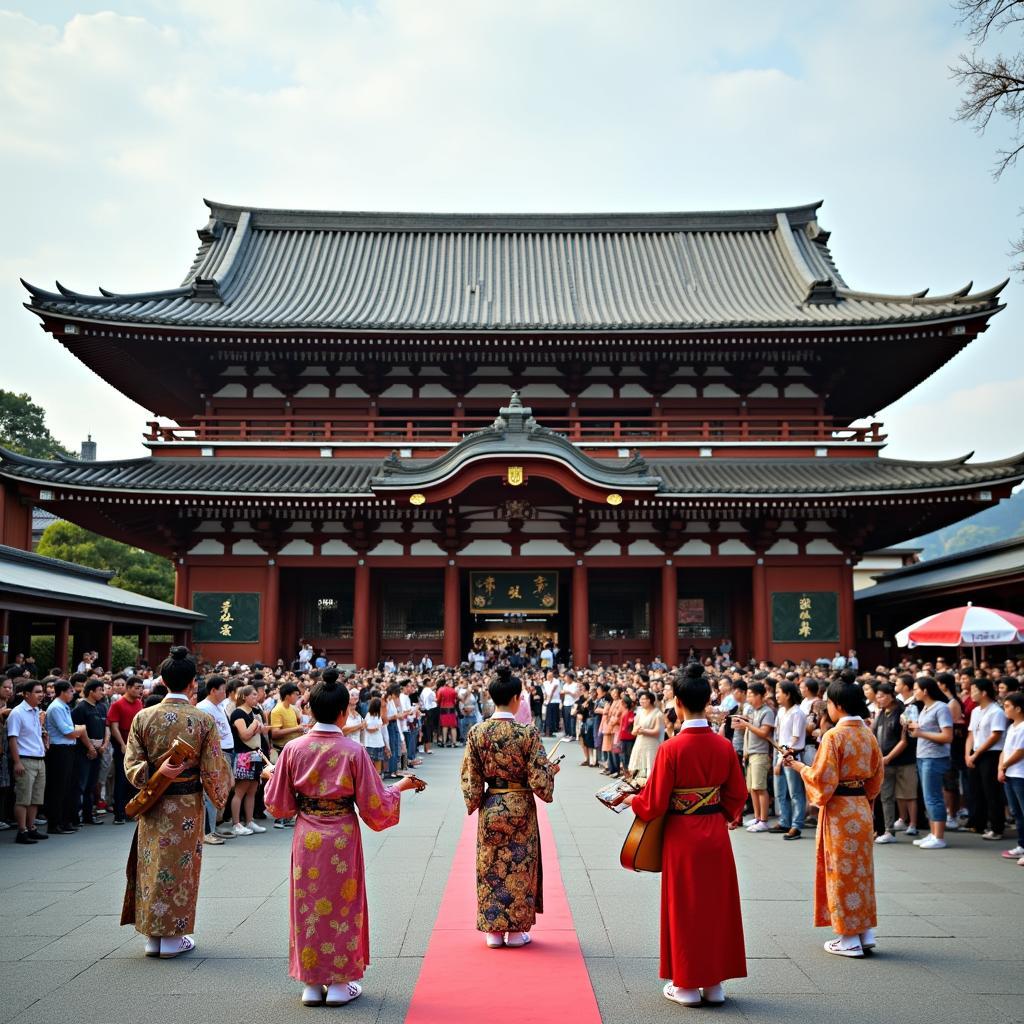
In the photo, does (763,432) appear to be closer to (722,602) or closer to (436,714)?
(722,602)

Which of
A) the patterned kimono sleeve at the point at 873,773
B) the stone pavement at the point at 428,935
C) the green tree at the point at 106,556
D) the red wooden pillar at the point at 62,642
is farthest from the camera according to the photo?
the green tree at the point at 106,556

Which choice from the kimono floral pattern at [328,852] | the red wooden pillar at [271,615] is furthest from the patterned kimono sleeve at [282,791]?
the red wooden pillar at [271,615]

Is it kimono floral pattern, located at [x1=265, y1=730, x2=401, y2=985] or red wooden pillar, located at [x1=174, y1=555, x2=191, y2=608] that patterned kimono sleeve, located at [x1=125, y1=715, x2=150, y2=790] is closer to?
kimono floral pattern, located at [x1=265, y1=730, x2=401, y2=985]

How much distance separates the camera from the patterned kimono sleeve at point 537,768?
5.89m

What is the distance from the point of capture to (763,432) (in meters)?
24.0

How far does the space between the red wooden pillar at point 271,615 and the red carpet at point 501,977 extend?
1574 centimetres

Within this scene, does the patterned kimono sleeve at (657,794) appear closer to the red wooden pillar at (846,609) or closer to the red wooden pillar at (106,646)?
the red wooden pillar at (106,646)

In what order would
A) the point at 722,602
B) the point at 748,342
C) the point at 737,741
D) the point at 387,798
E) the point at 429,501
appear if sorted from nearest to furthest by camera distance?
1. the point at 387,798
2. the point at 737,741
3. the point at 429,501
4. the point at 748,342
5. the point at 722,602

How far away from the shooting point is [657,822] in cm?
527

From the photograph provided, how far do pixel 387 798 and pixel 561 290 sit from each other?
23590 millimetres

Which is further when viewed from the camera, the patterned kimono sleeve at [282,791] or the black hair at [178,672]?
the black hair at [178,672]

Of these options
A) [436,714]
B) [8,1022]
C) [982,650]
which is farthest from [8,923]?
[982,650]

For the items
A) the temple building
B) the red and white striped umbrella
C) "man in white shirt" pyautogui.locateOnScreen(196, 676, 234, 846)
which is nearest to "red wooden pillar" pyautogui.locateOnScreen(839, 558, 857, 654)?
the temple building

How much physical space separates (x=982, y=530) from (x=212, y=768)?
15587cm
